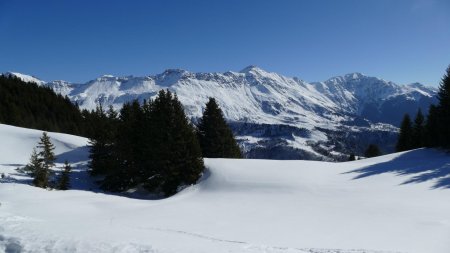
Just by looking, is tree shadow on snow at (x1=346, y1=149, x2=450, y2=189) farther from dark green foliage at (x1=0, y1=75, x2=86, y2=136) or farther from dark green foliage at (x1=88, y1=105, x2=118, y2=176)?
dark green foliage at (x1=0, y1=75, x2=86, y2=136)

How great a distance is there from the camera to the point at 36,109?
80.8 m

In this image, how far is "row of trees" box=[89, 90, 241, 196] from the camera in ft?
108

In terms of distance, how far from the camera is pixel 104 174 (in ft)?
124

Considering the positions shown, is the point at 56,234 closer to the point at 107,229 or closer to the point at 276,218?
the point at 107,229

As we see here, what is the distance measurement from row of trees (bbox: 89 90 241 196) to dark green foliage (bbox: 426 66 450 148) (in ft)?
85.6

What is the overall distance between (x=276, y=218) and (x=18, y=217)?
13.5m

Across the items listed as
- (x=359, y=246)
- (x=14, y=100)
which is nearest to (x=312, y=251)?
(x=359, y=246)

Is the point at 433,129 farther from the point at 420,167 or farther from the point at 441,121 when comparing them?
the point at 420,167

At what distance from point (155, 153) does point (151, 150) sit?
23.4 inches

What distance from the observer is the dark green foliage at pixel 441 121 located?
38656 mm

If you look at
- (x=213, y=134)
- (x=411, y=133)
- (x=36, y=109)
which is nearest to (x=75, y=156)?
(x=213, y=134)

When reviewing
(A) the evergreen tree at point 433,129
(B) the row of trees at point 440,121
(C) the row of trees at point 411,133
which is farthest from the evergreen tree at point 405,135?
(A) the evergreen tree at point 433,129

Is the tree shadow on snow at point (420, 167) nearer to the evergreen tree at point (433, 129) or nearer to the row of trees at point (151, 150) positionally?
the evergreen tree at point (433, 129)

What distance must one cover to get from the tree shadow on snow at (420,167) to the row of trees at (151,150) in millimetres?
15516
